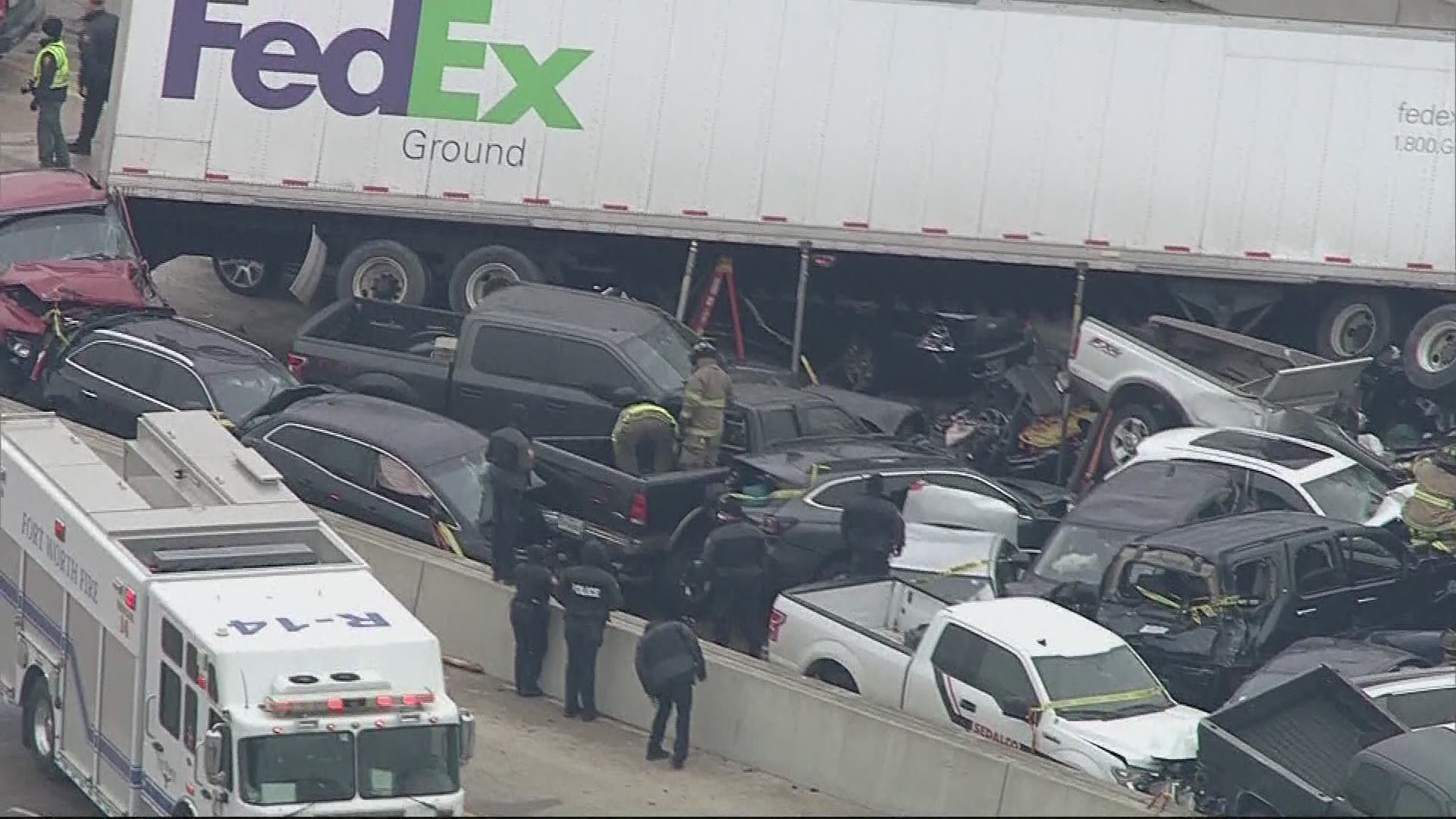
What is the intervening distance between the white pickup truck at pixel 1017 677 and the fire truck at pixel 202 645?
→ 374 cm

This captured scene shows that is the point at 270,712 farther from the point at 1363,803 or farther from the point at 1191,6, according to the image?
the point at 1191,6

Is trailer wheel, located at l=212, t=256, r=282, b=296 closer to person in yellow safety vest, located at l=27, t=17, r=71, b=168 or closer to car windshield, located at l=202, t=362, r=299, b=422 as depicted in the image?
person in yellow safety vest, located at l=27, t=17, r=71, b=168

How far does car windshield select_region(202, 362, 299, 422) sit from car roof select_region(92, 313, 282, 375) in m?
0.08

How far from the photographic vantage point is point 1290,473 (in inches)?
812

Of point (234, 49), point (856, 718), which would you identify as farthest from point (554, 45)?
point (856, 718)

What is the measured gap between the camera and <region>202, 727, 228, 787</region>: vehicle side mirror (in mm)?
13984

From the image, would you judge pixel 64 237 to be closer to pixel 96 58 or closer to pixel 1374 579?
pixel 96 58

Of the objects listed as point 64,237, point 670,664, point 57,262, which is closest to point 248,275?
point 64,237

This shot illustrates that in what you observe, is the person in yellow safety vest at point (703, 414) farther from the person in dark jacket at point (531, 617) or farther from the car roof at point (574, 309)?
the person in dark jacket at point (531, 617)

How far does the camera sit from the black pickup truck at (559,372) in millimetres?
21484

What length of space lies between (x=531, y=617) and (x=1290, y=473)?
6302 millimetres

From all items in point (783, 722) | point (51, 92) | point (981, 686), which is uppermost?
point (51, 92)

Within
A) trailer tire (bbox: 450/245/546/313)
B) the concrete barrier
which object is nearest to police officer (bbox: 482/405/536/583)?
the concrete barrier

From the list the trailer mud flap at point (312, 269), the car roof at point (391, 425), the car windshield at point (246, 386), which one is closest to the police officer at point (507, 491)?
the car roof at point (391, 425)
